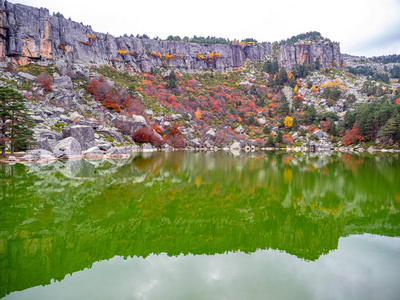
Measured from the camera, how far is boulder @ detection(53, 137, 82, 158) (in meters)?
38.0

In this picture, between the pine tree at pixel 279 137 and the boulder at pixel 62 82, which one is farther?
the pine tree at pixel 279 137

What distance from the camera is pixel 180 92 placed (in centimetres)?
10594

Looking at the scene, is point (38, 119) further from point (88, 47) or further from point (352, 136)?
point (352, 136)

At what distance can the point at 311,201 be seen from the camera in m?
13.4

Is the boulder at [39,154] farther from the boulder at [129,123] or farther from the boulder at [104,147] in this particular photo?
the boulder at [129,123]

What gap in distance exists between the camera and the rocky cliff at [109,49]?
3029 inches

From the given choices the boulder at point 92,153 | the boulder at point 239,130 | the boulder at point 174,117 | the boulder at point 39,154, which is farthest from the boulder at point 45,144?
the boulder at point 239,130

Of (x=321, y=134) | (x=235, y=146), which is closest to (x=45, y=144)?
(x=235, y=146)

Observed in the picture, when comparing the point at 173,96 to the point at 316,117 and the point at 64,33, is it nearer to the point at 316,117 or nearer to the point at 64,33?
the point at 64,33

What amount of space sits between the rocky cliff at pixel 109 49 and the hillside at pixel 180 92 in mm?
389

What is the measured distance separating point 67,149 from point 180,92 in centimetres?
7371

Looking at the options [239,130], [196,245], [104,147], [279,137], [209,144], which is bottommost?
[196,245]

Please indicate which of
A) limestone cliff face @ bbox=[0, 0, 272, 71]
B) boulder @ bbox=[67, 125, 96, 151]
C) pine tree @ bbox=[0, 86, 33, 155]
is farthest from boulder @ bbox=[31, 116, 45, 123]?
limestone cliff face @ bbox=[0, 0, 272, 71]

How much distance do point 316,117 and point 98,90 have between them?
294 feet
